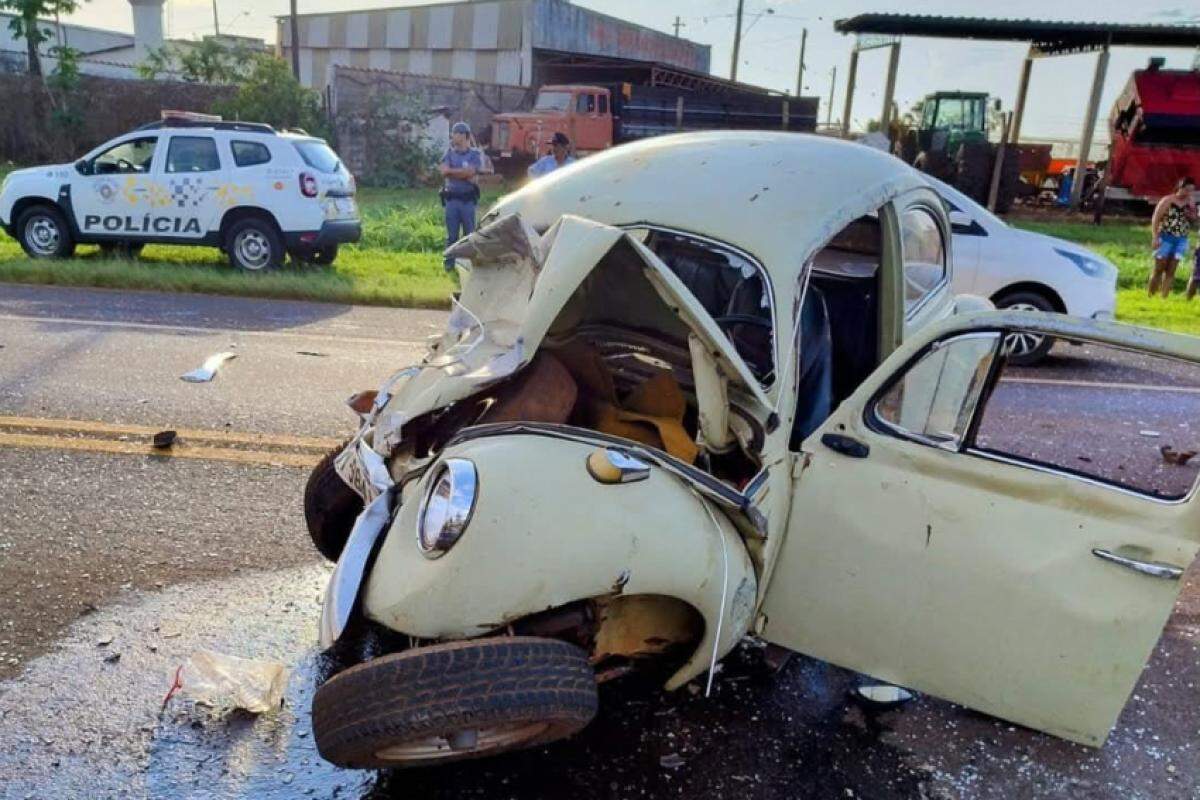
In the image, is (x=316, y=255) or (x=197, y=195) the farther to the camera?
(x=316, y=255)

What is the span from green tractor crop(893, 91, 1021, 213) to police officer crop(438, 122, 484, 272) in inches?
638

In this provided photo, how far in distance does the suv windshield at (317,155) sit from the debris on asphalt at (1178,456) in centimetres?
1052

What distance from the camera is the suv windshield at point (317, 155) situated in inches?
462

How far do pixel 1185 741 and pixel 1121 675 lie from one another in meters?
0.73

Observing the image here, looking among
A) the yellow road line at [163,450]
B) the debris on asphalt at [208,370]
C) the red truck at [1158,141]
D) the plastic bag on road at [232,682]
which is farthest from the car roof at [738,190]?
the red truck at [1158,141]

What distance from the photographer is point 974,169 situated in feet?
79.4

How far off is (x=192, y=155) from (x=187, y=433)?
7.58 m

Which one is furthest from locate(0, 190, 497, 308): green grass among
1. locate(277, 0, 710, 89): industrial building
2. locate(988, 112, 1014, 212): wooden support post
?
locate(277, 0, 710, 89): industrial building

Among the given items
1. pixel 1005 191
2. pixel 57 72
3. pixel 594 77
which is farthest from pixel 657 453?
pixel 594 77

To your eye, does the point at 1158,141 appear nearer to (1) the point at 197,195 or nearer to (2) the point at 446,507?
(1) the point at 197,195

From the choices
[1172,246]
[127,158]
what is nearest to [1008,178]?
[1172,246]

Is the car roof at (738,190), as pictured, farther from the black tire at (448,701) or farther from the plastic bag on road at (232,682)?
the plastic bag on road at (232,682)

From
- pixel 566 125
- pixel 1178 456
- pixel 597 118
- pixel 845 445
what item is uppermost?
pixel 597 118

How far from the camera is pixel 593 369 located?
3393 mm
